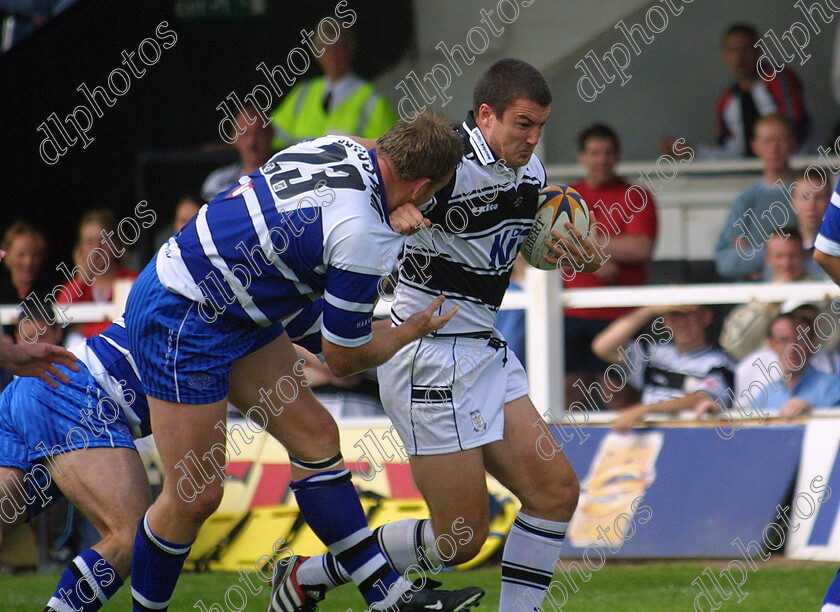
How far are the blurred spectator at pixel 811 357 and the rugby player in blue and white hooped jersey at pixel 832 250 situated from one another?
288 cm

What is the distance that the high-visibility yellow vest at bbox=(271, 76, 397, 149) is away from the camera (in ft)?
26.8

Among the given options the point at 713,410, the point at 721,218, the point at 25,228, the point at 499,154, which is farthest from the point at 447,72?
the point at 499,154

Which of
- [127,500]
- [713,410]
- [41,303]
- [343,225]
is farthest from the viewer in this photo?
[41,303]

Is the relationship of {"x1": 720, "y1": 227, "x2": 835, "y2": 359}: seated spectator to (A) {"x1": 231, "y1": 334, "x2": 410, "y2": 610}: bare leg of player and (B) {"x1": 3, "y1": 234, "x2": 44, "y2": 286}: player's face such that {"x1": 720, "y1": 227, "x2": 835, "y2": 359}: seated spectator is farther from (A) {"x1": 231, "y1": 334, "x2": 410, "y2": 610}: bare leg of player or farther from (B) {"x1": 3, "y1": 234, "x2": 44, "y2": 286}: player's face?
(B) {"x1": 3, "y1": 234, "x2": 44, "y2": 286}: player's face

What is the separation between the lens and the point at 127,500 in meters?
4.12

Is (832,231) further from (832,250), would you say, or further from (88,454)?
(88,454)

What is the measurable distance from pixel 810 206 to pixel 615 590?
2789 mm

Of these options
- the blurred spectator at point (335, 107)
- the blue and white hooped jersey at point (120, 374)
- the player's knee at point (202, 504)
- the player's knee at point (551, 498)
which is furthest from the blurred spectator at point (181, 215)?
the player's knee at point (551, 498)

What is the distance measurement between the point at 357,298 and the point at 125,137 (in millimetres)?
7347

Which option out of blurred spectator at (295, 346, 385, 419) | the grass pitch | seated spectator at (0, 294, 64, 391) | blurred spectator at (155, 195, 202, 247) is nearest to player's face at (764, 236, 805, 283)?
the grass pitch

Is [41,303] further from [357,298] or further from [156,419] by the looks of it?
[357,298]

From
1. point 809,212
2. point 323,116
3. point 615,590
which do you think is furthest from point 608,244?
point 323,116

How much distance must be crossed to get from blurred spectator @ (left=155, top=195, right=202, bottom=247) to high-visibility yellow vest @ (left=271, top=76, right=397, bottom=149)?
850 mm

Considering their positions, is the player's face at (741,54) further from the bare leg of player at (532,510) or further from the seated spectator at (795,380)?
the bare leg of player at (532,510)
